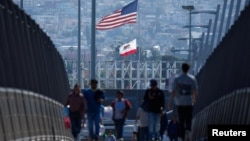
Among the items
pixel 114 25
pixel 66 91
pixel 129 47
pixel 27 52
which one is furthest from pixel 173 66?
pixel 27 52

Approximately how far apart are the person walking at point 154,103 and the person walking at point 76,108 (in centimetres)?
148

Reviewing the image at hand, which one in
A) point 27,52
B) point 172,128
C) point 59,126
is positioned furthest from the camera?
point 172,128

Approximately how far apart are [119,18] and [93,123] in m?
42.4

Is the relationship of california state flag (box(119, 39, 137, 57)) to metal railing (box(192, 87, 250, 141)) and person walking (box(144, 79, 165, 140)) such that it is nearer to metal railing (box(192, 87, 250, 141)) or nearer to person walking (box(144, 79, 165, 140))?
metal railing (box(192, 87, 250, 141))

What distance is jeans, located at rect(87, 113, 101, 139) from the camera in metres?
30.0

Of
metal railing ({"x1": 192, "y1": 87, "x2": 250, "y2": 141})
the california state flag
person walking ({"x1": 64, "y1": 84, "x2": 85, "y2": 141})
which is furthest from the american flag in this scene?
person walking ({"x1": 64, "y1": 84, "x2": 85, "y2": 141})

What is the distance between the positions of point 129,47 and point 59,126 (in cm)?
5168

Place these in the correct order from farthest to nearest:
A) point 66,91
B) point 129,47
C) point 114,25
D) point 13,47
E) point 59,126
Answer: point 129,47 < point 114,25 < point 66,91 < point 59,126 < point 13,47

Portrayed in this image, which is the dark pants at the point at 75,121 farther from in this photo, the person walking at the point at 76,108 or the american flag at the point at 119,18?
the american flag at the point at 119,18

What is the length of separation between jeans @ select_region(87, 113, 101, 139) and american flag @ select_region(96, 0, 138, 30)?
129ft

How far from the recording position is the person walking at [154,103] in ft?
97.1

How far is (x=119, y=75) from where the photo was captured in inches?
6407

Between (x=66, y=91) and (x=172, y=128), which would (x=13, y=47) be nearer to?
(x=172, y=128)

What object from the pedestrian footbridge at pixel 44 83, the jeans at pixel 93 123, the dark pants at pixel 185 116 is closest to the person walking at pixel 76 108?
the jeans at pixel 93 123
